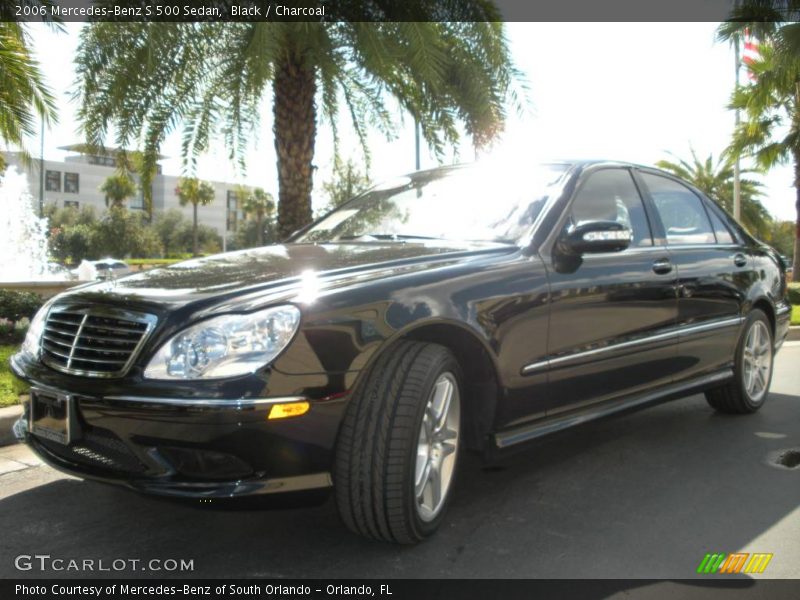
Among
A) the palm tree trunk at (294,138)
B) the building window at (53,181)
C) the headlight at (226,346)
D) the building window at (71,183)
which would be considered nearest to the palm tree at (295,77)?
the palm tree trunk at (294,138)

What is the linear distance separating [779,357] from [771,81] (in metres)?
11.3

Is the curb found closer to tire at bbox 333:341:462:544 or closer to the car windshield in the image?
the car windshield

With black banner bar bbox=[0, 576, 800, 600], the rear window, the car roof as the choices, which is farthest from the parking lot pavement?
the car roof

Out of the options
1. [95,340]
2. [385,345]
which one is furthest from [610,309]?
[95,340]

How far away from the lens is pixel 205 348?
2.69 meters

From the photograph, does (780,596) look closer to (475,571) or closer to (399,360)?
(475,571)

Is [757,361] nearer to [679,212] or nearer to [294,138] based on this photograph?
[679,212]

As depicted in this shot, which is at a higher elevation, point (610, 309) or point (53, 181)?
point (53, 181)

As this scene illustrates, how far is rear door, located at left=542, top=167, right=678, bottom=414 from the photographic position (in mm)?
3672

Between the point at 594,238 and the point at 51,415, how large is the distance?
231 centimetres

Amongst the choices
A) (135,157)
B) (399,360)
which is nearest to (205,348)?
(399,360)

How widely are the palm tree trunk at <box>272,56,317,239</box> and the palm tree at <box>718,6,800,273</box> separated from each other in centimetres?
979

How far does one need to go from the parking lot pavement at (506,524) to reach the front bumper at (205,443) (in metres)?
0.11

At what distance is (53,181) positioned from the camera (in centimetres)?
10206
